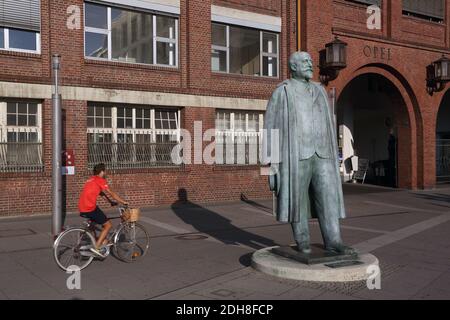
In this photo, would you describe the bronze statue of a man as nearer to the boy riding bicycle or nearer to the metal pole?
the boy riding bicycle

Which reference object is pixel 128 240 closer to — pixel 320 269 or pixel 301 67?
pixel 320 269

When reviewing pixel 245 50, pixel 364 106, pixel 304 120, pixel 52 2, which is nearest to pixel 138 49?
pixel 52 2

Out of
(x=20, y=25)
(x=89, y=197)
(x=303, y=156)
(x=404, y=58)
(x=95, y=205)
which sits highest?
(x=404, y=58)

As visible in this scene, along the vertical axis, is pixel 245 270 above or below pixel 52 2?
below

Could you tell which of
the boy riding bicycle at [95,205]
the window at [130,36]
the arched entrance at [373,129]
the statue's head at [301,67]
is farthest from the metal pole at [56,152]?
the arched entrance at [373,129]

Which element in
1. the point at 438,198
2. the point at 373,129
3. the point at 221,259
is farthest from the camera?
the point at 373,129

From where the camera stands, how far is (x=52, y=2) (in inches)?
586

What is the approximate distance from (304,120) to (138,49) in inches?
432

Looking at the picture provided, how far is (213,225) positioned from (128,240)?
15.3 feet

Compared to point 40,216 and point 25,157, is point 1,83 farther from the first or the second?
point 40,216

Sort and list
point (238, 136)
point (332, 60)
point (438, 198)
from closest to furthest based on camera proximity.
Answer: point (238, 136), point (332, 60), point (438, 198)

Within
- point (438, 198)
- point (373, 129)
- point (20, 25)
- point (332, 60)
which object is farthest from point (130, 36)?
point (373, 129)

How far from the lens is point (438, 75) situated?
2316 cm

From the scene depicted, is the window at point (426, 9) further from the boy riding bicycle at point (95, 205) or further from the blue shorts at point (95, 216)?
the blue shorts at point (95, 216)
